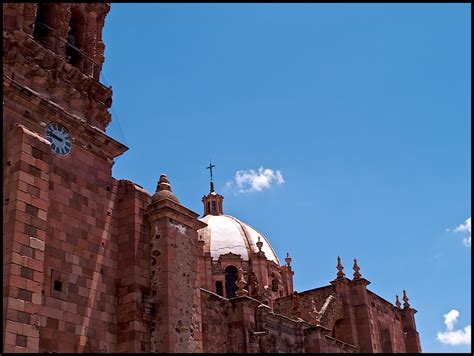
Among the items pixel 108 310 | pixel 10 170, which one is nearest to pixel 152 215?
pixel 108 310

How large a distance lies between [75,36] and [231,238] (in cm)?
2500

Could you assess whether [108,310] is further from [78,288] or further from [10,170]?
[10,170]

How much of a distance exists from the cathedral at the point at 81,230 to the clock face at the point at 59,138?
36mm

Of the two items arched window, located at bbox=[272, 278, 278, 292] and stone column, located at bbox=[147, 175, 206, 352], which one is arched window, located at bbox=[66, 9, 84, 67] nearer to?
stone column, located at bbox=[147, 175, 206, 352]

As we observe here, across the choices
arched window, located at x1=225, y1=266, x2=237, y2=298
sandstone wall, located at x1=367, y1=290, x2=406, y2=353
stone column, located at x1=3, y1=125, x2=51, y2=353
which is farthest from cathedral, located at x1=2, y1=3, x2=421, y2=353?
arched window, located at x1=225, y1=266, x2=237, y2=298

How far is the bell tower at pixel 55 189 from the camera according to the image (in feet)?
46.6

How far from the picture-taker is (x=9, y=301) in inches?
530

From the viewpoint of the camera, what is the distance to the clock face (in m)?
16.9

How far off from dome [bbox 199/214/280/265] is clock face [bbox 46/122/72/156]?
81.8 feet

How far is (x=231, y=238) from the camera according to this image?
1725 inches

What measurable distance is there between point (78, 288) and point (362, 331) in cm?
1910

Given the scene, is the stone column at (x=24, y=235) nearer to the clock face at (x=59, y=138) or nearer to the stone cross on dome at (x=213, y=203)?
the clock face at (x=59, y=138)

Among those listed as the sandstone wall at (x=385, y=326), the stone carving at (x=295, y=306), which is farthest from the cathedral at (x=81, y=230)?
the sandstone wall at (x=385, y=326)

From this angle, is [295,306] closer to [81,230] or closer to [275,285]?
[275,285]
